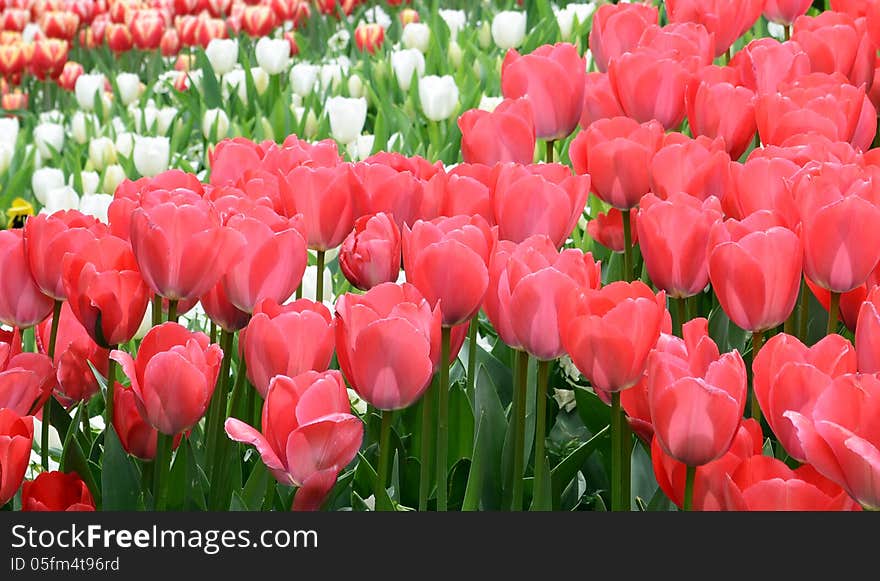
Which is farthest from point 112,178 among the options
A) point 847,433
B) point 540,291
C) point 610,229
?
point 847,433

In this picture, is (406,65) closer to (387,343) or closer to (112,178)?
(112,178)

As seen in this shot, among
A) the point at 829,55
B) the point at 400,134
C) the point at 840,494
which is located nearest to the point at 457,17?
the point at 400,134

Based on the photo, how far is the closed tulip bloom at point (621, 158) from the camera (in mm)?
1601

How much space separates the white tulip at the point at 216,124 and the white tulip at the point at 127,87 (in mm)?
1091

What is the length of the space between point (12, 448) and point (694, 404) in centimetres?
61

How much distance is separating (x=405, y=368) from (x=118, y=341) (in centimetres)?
38

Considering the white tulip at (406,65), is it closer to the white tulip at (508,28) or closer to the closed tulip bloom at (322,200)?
the white tulip at (508,28)

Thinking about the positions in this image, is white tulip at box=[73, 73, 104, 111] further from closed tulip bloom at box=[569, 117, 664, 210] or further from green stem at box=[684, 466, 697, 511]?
green stem at box=[684, 466, 697, 511]

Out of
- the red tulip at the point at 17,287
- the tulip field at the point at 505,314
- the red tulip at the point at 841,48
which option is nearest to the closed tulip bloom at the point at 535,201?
the tulip field at the point at 505,314

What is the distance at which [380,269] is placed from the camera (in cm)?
134

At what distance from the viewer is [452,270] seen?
46.9 inches

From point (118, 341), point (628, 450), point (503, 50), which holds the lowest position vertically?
point (503, 50)

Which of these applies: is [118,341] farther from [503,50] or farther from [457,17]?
[457,17]

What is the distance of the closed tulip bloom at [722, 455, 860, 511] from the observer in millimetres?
998
